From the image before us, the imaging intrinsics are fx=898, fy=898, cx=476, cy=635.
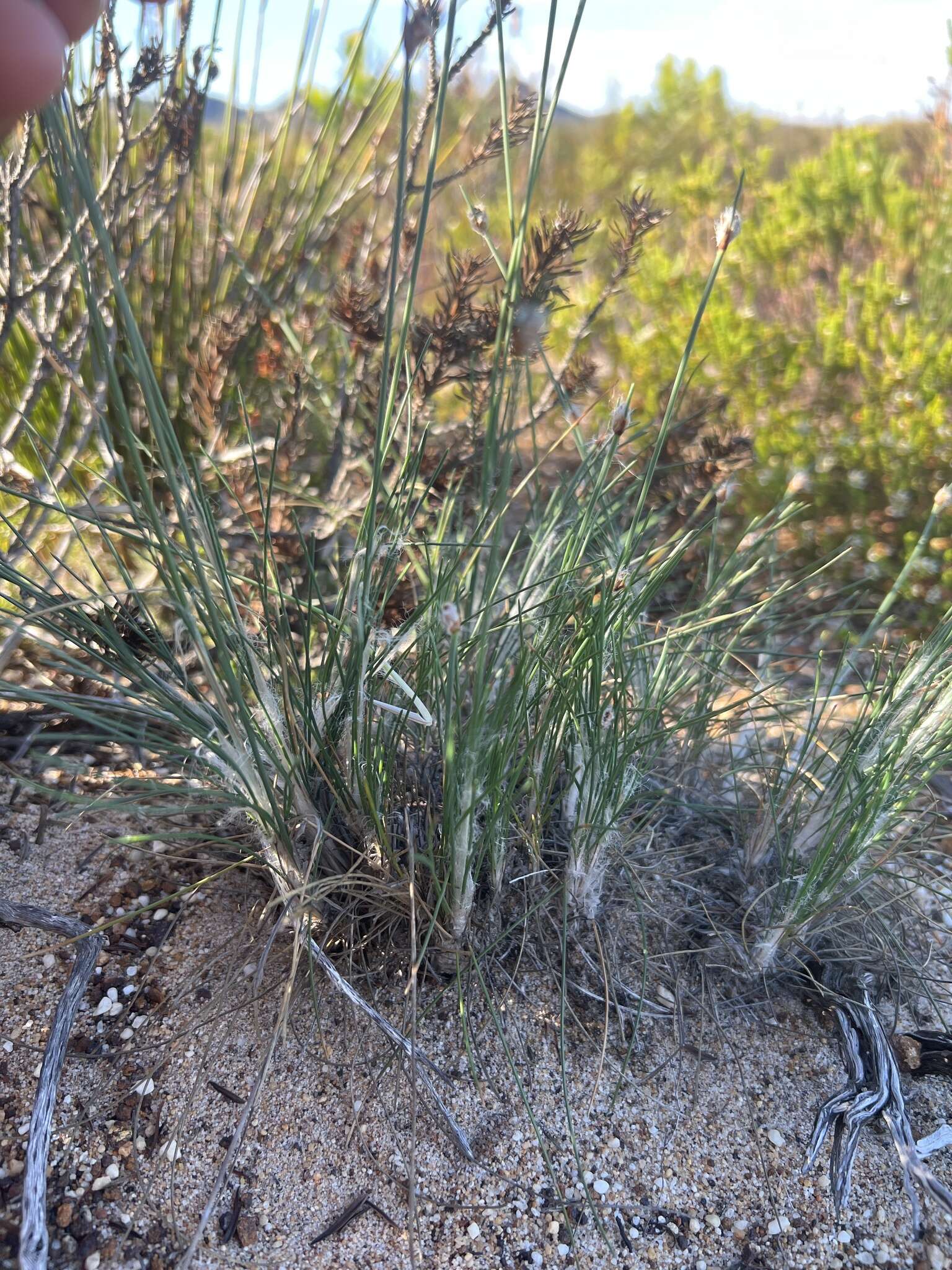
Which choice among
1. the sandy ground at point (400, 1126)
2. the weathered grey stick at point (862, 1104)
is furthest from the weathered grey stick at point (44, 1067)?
the weathered grey stick at point (862, 1104)

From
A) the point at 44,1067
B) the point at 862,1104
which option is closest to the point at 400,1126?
the point at 44,1067

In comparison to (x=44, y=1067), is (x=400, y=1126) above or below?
below

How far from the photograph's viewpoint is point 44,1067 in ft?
3.00

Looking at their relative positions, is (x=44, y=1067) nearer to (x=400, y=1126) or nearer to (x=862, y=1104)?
(x=400, y=1126)

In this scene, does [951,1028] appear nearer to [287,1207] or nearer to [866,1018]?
[866,1018]

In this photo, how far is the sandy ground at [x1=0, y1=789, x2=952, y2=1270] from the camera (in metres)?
0.90

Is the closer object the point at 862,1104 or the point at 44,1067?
the point at 44,1067

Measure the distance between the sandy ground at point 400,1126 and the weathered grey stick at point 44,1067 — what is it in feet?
0.13

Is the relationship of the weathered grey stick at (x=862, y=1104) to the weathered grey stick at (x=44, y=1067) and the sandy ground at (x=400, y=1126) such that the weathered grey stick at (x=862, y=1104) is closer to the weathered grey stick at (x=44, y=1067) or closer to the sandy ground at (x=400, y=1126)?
the sandy ground at (x=400, y=1126)

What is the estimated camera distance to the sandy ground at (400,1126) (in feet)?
2.96

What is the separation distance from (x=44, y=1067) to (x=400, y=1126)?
1.23ft

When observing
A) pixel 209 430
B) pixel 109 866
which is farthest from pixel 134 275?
pixel 109 866

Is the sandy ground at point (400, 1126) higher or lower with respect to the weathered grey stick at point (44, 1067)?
lower

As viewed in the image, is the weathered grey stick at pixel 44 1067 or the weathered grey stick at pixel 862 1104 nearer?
the weathered grey stick at pixel 44 1067
